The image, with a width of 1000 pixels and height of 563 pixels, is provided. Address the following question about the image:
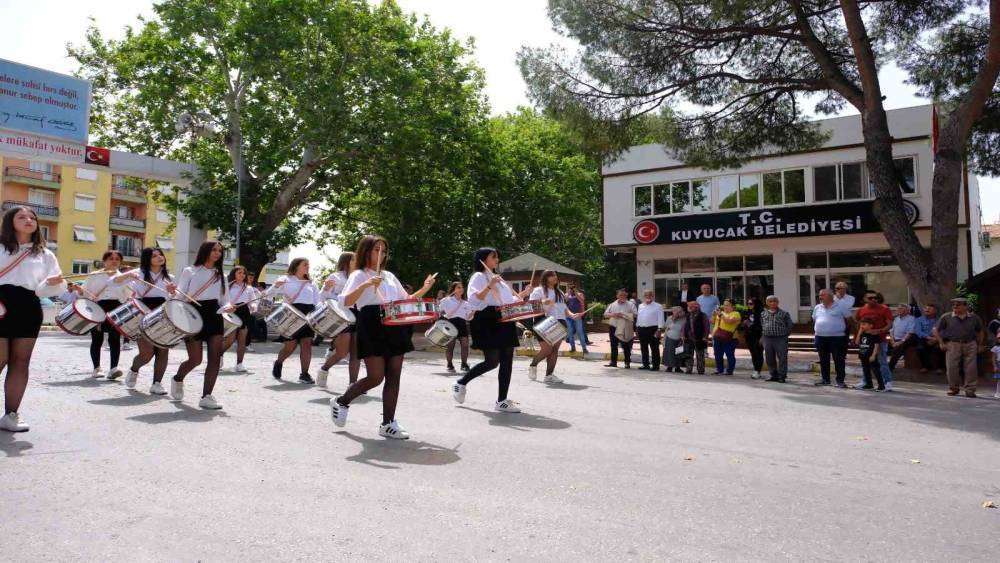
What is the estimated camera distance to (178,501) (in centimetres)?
405

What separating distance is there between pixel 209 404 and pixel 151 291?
2.41 metres

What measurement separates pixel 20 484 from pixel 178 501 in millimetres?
1127

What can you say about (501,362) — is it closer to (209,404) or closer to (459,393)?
(459,393)

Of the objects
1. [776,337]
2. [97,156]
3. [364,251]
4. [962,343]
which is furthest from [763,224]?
[97,156]

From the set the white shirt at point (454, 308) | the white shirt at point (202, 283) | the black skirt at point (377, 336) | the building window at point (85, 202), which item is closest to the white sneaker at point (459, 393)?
the black skirt at point (377, 336)

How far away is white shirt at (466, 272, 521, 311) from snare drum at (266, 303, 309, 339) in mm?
2733

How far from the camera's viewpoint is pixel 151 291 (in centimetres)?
886

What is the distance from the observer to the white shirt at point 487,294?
24.9 feet

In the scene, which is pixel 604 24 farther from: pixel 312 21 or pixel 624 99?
pixel 312 21

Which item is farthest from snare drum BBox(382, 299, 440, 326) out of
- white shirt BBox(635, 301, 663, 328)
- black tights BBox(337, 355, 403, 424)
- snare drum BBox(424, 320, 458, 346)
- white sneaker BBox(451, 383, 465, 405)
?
white shirt BBox(635, 301, 663, 328)

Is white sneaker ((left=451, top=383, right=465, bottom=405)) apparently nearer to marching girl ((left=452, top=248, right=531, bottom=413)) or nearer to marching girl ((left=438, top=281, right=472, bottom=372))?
marching girl ((left=452, top=248, right=531, bottom=413))

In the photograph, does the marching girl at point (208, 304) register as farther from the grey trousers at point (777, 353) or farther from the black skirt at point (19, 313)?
the grey trousers at point (777, 353)

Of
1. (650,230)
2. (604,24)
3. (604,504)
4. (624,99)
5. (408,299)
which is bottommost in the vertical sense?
(604,504)

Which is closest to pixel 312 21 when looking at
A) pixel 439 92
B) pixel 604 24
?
pixel 439 92
